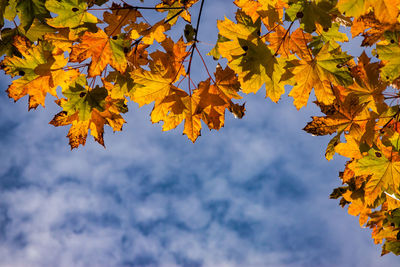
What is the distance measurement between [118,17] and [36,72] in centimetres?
74

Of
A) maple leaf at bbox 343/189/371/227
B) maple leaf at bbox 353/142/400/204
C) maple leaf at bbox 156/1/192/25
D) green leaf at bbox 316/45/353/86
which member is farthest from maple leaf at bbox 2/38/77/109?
maple leaf at bbox 343/189/371/227

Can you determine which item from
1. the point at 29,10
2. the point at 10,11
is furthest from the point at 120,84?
the point at 10,11

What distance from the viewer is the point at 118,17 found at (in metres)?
1.93

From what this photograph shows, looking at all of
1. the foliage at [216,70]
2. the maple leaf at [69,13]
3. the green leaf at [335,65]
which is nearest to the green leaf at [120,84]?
the foliage at [216,70]

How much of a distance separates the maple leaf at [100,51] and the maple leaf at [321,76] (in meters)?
1.20

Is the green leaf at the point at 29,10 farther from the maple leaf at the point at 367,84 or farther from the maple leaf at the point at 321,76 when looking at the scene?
the maple leaf at the point at 367,84

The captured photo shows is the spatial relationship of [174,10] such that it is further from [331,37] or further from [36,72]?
[331,37]

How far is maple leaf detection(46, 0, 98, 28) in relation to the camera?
1.78 meters

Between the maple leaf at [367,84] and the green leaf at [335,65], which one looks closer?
the green leaf at [335,65]

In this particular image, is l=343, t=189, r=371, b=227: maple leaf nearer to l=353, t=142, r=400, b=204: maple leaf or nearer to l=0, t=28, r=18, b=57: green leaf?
l=353, t=142, r=400, b=204: maple leaf

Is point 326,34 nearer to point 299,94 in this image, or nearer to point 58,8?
point 299,94

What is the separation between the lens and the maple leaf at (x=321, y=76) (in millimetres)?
1835

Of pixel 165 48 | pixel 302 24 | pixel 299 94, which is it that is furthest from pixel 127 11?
pixel 299 94

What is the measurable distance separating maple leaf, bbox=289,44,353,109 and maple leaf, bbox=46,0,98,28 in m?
1.43
